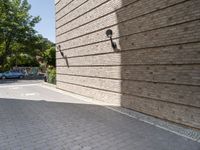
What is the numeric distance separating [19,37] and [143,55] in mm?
32151

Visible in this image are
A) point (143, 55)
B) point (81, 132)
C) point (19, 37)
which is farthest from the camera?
point (19, 37)

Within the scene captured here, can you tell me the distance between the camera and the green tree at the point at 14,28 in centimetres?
3631

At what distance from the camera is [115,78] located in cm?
942

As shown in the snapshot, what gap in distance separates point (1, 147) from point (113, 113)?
374 cm

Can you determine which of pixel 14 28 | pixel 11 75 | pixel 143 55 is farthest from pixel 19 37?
pixel 143 55

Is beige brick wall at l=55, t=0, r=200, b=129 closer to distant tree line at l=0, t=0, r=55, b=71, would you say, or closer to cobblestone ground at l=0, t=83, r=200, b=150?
cobblestone ground at l=0, t=83, r=200, b=150

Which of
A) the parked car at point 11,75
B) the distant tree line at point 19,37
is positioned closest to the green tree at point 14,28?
the distant tree line at point 19,37

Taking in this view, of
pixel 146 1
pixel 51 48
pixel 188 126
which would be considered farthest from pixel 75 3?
pixel 51 48

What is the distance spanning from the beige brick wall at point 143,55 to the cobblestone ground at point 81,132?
0.80 metres

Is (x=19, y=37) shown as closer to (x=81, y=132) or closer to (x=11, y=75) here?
(x=11, y=75)

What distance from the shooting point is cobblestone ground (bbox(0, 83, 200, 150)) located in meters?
5.24

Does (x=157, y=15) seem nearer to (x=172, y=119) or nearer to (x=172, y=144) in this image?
(x=172, y=119)

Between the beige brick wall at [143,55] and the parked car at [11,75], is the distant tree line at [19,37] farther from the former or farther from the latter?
the beige brick wall at [143,55]

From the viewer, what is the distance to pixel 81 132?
6.22 meters
